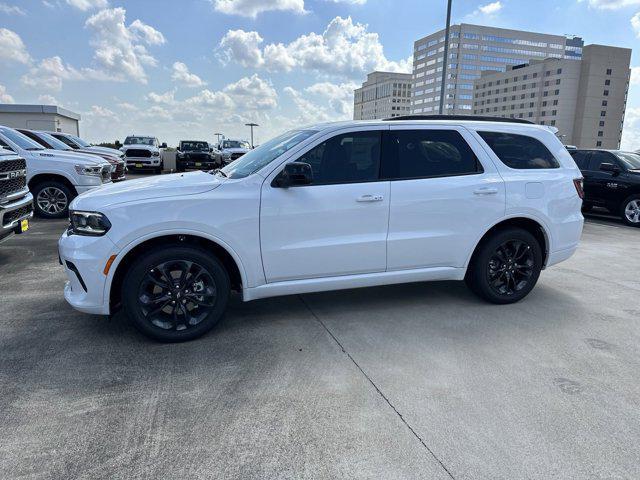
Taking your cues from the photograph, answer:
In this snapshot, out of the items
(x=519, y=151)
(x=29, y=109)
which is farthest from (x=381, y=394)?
(x=29, y=109)

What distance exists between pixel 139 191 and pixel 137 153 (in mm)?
20867

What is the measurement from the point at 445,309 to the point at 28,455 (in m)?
3.66

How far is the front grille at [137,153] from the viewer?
2269 centimetres

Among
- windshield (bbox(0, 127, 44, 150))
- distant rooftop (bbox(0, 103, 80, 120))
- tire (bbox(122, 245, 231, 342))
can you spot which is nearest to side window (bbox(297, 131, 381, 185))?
tire (bbox(122, 245, 231, 342))

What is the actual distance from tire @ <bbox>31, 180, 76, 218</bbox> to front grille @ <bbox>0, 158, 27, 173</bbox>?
341cm

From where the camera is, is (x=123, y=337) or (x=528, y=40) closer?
(x=123, y=337)

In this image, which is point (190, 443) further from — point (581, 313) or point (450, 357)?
point (581, 313)

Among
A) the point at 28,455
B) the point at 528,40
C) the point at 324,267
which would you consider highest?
the point at 528,40

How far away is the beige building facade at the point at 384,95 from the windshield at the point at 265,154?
4426 inches

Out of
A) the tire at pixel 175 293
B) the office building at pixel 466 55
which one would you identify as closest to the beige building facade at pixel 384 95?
the office building at pixel 466 55

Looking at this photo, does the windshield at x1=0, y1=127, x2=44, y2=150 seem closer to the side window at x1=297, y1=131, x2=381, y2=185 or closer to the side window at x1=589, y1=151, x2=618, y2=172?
the side window at x1=297, y1=131, x2=381, y2=185

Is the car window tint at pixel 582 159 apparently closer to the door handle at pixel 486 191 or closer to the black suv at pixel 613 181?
the black suv at pixel 613 181

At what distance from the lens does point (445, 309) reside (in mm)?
4711

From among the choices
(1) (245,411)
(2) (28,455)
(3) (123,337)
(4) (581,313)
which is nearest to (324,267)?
(1) (245,411)
